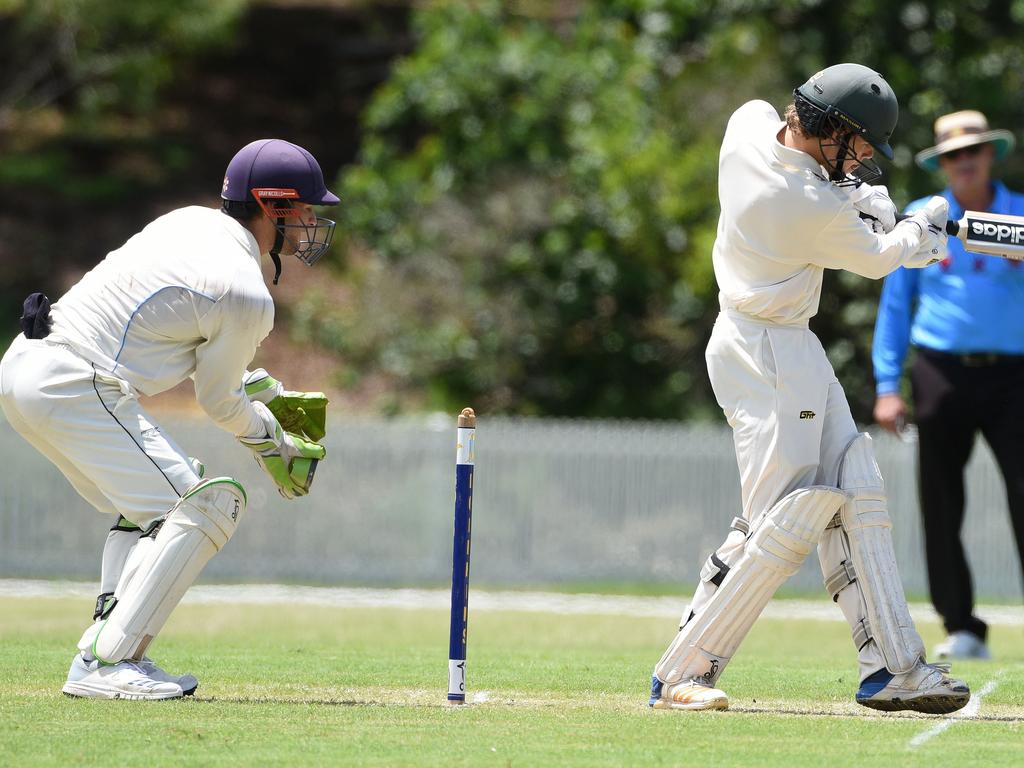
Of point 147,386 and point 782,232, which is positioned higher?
point 782,232

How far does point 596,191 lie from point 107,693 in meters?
14.6

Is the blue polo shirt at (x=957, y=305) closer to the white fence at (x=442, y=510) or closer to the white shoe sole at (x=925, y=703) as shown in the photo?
the white shoe sole at (x=925, y=703)

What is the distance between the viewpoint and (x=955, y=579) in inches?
355

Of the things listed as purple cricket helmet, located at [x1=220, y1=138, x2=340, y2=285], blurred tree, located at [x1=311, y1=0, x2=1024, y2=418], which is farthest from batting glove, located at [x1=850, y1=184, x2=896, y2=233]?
blurred tree, located at [x1=311, y1=0, x2=1024, y2=418]

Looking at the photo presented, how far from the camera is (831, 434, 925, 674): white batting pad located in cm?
608

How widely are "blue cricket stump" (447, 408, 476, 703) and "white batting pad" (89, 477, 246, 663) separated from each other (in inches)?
34.1

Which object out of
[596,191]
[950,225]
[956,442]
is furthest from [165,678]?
[596,191]

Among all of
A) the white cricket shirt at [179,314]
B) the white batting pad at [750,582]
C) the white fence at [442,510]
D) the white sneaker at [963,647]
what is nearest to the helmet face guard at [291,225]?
the white cricket shirt at [179,314]

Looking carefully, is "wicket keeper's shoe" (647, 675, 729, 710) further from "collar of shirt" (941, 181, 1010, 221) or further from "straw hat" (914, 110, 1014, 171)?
"straw hat" (914, 110, 1014, 171)

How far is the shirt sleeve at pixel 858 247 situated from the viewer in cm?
603

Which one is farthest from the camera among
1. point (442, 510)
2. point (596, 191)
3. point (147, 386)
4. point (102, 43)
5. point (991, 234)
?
point (102, 43)

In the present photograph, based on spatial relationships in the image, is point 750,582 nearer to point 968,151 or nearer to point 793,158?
point 793,158

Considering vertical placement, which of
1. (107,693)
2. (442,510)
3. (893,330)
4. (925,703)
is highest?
(893,330)

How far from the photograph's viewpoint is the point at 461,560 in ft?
20.4
